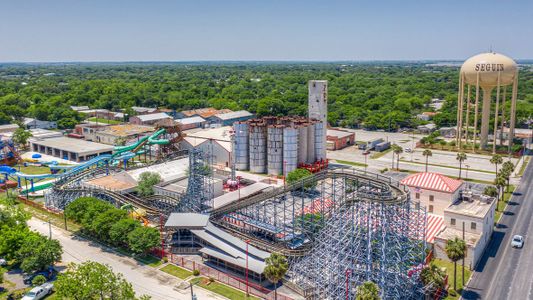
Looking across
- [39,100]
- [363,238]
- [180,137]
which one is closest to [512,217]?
[363,238]

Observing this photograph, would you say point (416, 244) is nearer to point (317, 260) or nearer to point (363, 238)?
point (363, 238)

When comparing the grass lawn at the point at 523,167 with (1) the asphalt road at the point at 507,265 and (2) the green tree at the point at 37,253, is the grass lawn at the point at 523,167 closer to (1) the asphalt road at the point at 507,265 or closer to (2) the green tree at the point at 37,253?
(1) the asphalt road at the point at 507,265

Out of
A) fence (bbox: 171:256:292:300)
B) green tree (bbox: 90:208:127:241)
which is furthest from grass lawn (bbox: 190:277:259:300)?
green tree (bbox: 90:208:127:241)

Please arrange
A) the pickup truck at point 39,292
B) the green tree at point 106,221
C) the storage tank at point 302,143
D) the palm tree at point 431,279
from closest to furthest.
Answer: the palm tree at point 431,279
the pickup truck at point 39,292
the green tree at point 106,221
the storage tank at point 302,143

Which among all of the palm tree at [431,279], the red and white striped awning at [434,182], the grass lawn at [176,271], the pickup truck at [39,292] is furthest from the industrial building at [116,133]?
the palm tree at [431,279]

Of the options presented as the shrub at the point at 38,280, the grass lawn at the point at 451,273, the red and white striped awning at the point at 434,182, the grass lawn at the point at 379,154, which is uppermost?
the red and white striped awning at the point at 434,182

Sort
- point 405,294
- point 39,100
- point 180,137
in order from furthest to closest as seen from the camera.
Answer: point 39,100 → point 180,137 → point 405,294
